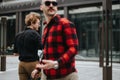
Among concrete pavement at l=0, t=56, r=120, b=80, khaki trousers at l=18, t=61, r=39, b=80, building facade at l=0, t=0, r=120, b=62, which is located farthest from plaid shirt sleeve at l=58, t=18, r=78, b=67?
building facade at l=0, t=0, r=120, b=62

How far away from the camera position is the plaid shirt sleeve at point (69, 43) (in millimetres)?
3367

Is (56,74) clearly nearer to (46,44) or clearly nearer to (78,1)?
(46,44)

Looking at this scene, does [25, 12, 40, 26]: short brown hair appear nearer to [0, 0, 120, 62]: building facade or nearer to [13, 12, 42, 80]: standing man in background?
[13, 12, 42, 80]: standing man in background

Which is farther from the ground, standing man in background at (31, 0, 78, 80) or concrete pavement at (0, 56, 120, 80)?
standing man in background at (31, 0, 78, 80)

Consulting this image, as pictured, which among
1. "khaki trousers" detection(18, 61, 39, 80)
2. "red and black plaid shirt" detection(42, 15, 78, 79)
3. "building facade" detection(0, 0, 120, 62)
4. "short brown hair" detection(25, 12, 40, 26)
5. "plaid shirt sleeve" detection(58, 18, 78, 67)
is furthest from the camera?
"building facade" detection(0, 0, 120, 62)

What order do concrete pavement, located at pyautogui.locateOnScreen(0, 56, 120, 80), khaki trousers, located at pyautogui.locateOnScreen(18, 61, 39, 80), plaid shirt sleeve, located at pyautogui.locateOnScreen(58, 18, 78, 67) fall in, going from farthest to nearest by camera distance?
concrete pavement, located at pyautogui.locateOnScreen(0, 56, 120, 80), khaki trousers, located at pyautogui.locateOnScreen(18, 61, 39, 80), plaid shirt sleeve, located at pyautogui.locateOnScreen(58, 18, 78, 67)

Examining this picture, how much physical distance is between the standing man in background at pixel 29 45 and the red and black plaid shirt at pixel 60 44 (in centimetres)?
229

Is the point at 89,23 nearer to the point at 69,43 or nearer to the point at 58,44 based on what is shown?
the point at 58,44

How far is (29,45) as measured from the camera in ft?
19.6

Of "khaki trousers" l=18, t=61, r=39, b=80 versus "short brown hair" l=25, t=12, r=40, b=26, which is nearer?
"short brown hair" l=25, t=12, r=40, b=26

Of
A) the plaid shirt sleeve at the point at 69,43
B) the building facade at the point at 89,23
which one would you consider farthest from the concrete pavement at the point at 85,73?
the plaid shirt sleeve at the point at 69,43

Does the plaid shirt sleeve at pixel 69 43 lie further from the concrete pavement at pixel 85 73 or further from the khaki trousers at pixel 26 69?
the concrete pavement at pixel 85 73

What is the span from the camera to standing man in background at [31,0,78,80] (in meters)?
3.45

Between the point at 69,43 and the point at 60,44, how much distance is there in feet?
0.48
